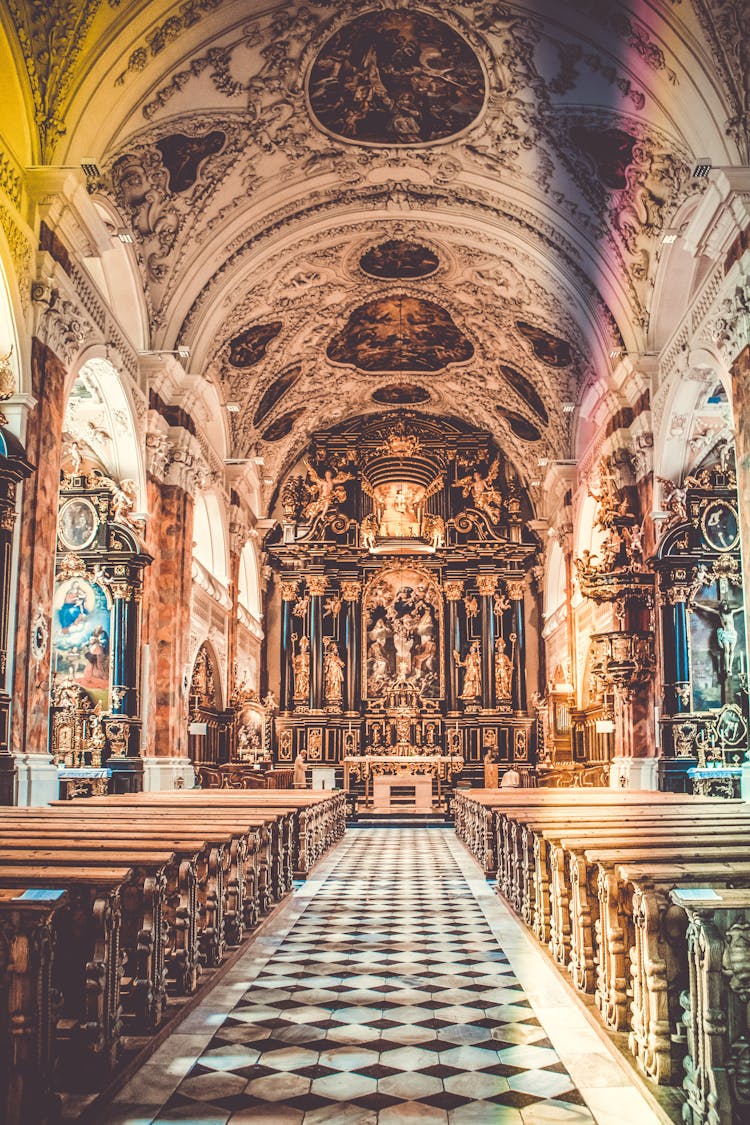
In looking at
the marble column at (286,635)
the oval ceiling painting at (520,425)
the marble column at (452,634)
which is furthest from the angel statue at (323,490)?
the oval ceiling painting at (520,425)

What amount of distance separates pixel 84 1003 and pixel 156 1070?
0.39 metres

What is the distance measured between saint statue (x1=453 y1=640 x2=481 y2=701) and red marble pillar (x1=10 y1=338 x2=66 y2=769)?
1582cm

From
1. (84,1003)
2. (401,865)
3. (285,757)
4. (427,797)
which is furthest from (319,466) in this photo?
(84,1003)

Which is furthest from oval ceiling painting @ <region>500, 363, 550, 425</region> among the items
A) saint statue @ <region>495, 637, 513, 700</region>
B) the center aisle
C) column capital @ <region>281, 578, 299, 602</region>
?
the center aisle

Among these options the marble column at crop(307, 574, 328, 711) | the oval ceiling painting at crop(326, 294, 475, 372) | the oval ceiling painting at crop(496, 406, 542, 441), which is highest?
the oval ceiling painting at crop(326, 294, 475, 372)

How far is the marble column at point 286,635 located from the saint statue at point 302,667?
21cm

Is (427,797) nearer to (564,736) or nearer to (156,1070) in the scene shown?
(564,736)

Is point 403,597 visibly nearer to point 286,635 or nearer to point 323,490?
point 286,635

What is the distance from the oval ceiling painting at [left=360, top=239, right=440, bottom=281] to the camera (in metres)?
19.0

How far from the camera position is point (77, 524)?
529 inches

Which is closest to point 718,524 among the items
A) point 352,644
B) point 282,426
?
point 282,426

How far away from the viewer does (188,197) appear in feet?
49.6

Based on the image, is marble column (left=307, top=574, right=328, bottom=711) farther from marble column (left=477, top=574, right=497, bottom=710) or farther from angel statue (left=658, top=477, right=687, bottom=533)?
angel statue (left=658, top=477, right=687, bottom=533)

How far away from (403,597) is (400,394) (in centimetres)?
490
